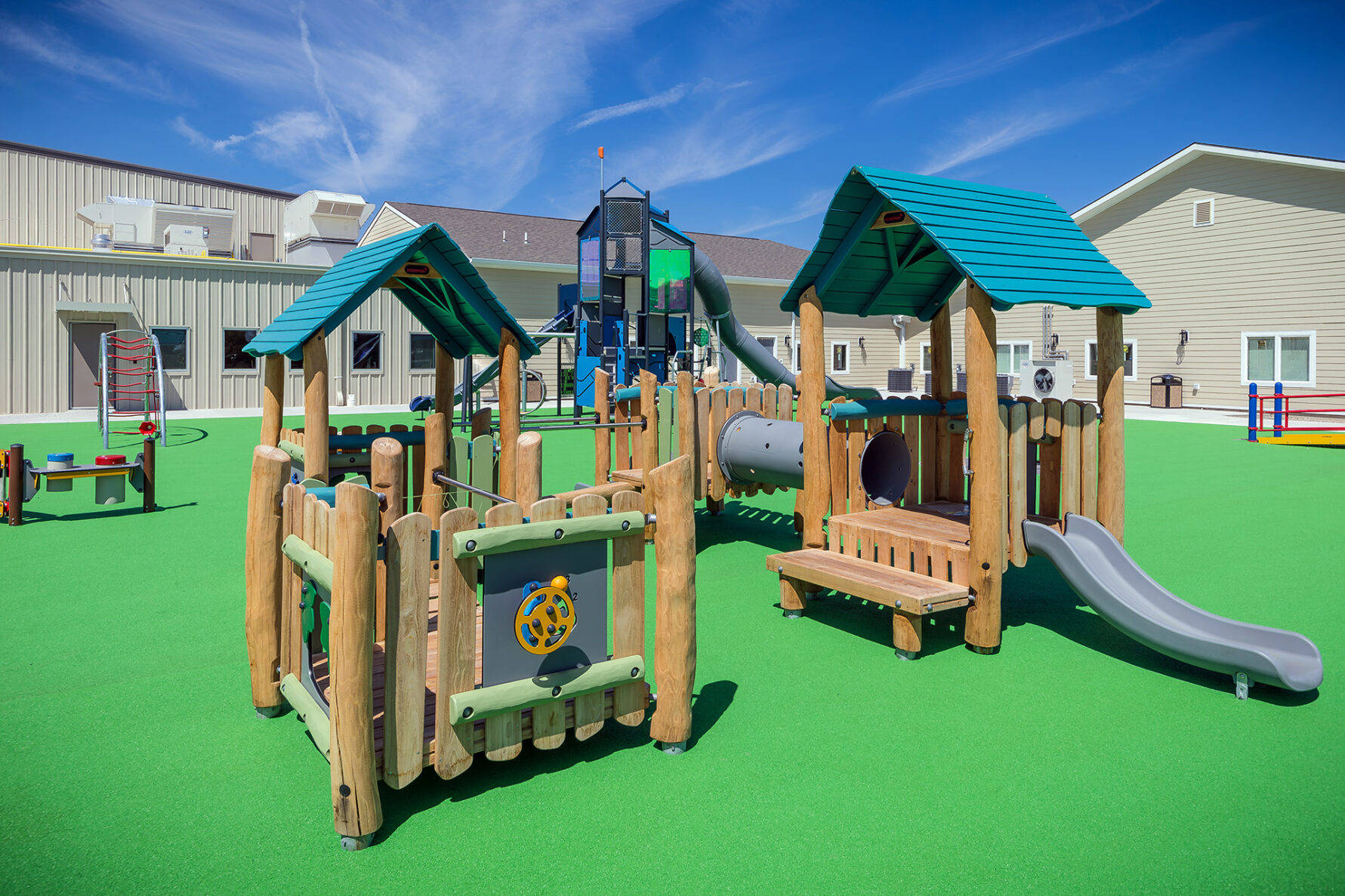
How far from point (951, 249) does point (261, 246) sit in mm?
33840

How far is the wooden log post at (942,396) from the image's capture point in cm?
745

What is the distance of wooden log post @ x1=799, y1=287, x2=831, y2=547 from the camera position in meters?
6.39

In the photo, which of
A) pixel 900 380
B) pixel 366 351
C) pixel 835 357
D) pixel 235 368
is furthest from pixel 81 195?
pixel 900 380

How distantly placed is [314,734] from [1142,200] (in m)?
30.0

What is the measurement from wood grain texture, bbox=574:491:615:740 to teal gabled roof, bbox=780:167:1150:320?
2772 mm

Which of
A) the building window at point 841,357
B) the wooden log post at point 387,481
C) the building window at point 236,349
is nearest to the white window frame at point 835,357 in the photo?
the building window at point 841,357

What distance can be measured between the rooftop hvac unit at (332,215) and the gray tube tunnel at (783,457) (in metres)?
27.0

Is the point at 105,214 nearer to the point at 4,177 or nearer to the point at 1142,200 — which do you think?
the point at 4,177

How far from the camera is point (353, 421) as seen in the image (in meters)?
20.5

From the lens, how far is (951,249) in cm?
538

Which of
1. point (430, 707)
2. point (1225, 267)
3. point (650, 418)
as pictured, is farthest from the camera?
point (1225, 267)

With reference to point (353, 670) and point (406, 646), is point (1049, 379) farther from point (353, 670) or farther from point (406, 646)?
point (353, 670)

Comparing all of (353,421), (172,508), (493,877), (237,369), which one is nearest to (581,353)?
(353,421)

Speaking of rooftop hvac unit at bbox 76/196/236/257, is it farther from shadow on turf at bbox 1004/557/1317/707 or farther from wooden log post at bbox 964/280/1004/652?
wooden log post at bbox 964/280/1004/652
